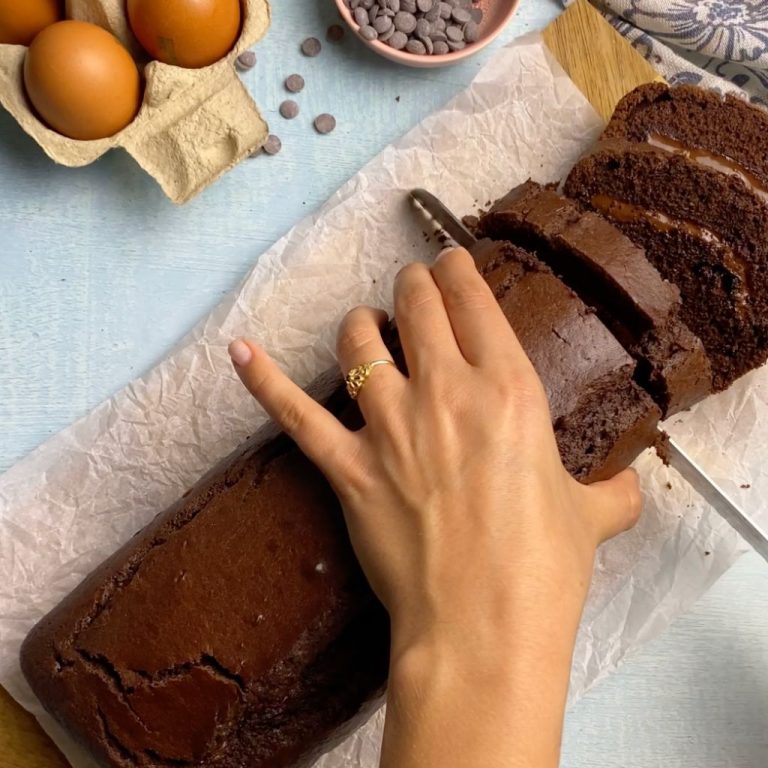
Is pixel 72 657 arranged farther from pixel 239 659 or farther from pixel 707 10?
pixel 707 10

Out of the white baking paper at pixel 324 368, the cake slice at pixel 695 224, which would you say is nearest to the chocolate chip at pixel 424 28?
the white baking paper at pixel 324 368

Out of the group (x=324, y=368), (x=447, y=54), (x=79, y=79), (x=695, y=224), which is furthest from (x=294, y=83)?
(x=695, y=224)

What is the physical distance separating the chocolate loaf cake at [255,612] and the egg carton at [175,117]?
0.67m

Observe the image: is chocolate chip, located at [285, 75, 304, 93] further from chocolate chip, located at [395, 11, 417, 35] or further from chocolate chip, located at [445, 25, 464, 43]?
chocolate chip, located at [445, 25, 464, 43]

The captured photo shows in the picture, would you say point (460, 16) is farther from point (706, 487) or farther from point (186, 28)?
point (706, 487)

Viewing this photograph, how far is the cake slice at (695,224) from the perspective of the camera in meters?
1.62

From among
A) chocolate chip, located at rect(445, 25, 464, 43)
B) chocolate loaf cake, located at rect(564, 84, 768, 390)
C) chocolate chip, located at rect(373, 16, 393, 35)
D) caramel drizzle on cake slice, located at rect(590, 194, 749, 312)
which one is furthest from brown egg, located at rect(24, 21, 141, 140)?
caramel drizzle on cake slice, located at rect(590, 194, 749, 312)

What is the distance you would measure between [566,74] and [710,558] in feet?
3.86

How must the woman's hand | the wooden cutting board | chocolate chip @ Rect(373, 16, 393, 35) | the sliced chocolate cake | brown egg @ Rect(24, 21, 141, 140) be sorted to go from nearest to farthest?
the woman's hand < the sliced chocolate cake < brown egg @ Rect(24, 21, 141, 140) < chocolate chip @ Rect(373, 16, 393, 35) < the wooden cutting board

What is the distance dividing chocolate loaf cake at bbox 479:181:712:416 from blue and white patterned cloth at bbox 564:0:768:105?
80cm

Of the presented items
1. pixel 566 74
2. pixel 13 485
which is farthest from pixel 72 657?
pixel 566 74

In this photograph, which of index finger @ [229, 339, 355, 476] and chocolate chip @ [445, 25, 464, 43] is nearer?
index finger @ [229, 339, 355, 476]

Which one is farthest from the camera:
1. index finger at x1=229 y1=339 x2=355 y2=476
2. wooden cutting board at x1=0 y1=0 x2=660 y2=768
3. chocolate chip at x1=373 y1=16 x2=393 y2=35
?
wooden cutting board at x1=0 y1=0 x2=660 y2=768

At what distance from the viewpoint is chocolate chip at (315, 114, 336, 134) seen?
1.91 metres
